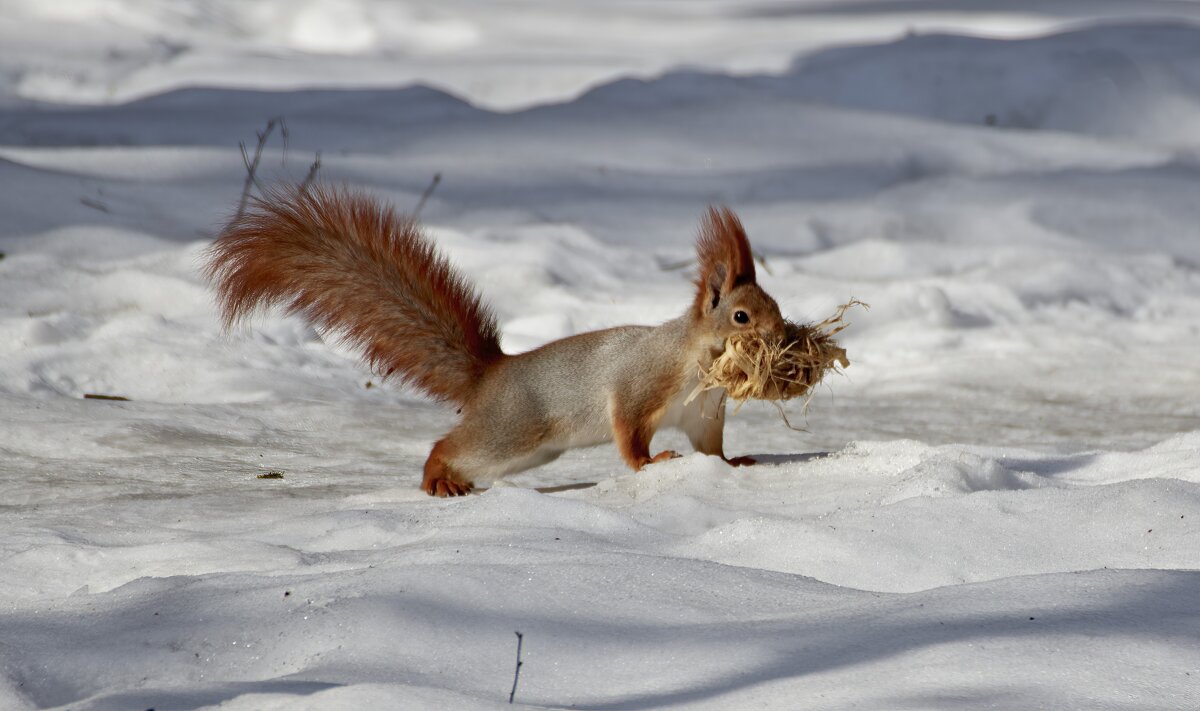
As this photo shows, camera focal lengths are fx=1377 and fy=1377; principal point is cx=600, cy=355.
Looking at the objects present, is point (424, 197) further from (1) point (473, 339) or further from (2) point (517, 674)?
(2) point (517, 674)

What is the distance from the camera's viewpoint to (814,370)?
11.9 feet

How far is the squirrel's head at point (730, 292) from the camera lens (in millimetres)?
3559

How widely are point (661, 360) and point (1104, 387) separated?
2.45 metres

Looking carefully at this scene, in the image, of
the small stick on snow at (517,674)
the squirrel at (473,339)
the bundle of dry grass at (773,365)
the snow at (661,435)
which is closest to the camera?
the small stick on snow at (517,674)

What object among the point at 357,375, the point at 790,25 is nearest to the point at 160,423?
the point at 357,375

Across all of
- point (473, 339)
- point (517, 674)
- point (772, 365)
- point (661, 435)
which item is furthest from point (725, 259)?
point (517, 674)

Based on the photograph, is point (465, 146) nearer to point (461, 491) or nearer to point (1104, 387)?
point (1104, 387)

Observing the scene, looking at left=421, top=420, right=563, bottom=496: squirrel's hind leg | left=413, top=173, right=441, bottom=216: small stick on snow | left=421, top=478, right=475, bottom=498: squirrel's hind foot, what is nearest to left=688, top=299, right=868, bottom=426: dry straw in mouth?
left=421, top=420, right=563, bottom=496: squirrel's hind leg

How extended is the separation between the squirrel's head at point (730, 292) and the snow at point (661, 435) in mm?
364

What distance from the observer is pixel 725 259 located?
3600 millimetres

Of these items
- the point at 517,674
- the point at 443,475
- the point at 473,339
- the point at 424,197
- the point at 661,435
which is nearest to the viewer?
the point at 517,674

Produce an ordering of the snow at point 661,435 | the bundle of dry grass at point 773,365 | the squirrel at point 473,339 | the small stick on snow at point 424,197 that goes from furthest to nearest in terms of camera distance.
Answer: the small stick on snow at point 424,197 < the squirrel at point 473,339 < the bundle of dry grass at point 773,365 < the snow at point 661,435

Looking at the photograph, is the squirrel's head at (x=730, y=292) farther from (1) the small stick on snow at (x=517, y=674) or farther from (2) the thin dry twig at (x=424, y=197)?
(2) the thin dry twig at (x=424, y=197)

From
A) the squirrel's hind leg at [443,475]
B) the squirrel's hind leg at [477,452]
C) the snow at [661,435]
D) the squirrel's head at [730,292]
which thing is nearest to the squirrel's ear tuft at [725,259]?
the squirrel's head at [730,292]
